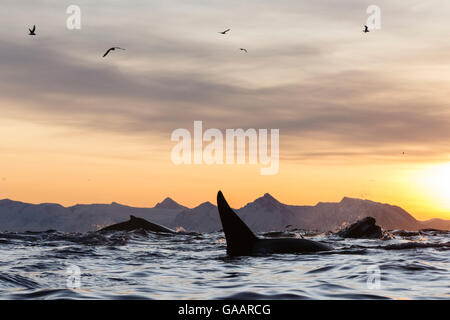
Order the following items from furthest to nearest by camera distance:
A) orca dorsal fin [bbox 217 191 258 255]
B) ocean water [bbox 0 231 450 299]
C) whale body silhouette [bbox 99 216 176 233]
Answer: whale body silhouette [bbox 99 216 176 233], orca dorsal fin [bbox 217 191 258 255], ocean water [bbox 0 231 450 299]

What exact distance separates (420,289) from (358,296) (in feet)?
6.14

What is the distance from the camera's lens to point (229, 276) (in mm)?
15781

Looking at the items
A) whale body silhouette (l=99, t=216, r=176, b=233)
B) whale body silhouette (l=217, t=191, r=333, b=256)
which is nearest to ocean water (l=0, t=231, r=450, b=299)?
whale body silhouette (l=217, t=191, r=333, b=256)

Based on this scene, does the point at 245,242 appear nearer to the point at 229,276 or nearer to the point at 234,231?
the point at 234,231

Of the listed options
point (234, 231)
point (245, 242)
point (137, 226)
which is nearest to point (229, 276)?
point (234, 231)

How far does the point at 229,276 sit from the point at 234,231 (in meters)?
3.35

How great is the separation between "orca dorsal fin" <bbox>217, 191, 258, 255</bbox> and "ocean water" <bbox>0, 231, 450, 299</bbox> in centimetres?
48

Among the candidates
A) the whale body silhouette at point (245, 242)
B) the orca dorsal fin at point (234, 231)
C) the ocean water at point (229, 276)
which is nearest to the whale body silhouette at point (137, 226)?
the ocean water at point (229, 276)

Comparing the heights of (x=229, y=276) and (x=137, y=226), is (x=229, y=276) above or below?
below

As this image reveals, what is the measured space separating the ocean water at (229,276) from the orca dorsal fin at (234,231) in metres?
0.48

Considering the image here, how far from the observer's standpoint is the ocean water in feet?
43.7

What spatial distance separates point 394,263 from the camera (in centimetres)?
1872

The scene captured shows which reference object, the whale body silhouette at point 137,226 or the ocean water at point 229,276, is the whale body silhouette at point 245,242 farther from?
the whale body silhouette at point 137,226

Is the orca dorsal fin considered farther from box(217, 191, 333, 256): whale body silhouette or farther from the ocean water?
the ocean water
